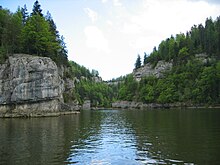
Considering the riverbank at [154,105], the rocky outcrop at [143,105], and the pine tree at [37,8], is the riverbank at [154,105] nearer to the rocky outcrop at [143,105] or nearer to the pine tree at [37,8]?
the rocky outcrop at [143,105]

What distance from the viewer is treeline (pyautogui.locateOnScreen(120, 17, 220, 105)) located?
140625 millimetres

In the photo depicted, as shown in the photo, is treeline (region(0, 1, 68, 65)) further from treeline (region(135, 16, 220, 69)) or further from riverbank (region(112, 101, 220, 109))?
treeline (region(135, 16, 220, 69))

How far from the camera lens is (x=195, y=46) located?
175125mm

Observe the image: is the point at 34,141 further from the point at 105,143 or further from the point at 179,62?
the point at 179,62

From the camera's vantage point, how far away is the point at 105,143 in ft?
98.1

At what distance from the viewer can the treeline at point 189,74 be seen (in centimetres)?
14062

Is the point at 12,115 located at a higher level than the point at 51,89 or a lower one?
lower

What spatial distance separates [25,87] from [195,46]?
12984cm

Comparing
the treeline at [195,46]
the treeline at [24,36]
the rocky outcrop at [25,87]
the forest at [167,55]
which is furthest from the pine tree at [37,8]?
the treeline at [195,46]

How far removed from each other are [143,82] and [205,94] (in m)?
57.0

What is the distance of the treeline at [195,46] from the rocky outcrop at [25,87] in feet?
Answer: 366

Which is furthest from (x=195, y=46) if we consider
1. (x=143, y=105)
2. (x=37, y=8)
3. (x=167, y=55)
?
(x=37, y=8)

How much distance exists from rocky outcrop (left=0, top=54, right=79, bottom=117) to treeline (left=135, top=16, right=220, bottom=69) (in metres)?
112

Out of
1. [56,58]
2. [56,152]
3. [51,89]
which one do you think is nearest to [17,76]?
[51,89]
